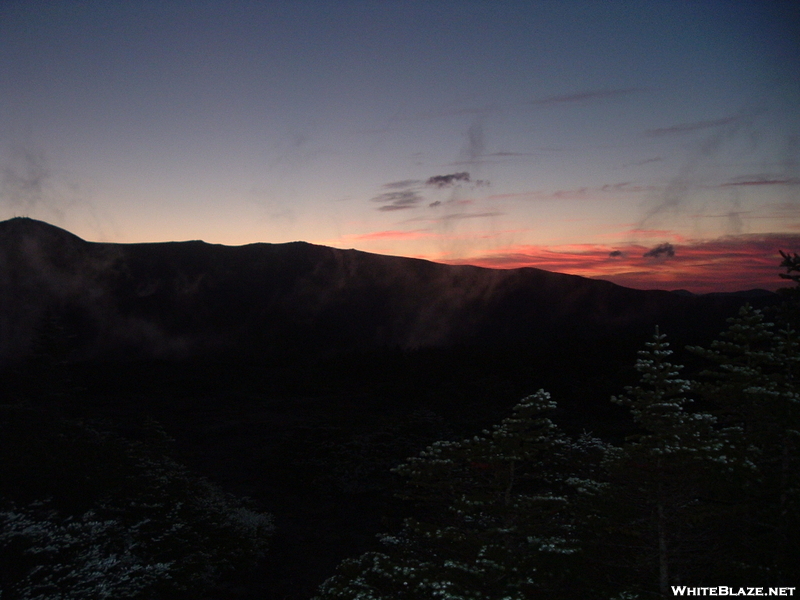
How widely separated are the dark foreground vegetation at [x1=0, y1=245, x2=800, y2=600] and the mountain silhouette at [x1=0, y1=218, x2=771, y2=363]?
29.9 metres

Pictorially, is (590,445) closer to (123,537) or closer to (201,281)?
(123,537)

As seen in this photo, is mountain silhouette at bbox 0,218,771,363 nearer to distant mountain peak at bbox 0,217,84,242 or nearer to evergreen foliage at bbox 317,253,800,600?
distant mountain peak at bbox 0,217,84,242

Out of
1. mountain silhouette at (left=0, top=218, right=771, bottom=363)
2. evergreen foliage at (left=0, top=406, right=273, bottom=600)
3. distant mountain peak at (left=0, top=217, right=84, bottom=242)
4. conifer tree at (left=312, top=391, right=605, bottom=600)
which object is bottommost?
evergreen foliage at (left=0, top=406, right=273, bottom=600)

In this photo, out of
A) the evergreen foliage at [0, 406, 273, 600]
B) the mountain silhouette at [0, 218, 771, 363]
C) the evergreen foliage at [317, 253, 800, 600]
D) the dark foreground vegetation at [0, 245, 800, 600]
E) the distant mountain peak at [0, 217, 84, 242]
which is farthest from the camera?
the distant mountain peak at [0, 217, 84, 242]

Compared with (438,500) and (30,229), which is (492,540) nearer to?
(438,500)

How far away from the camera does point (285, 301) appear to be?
7131 cm

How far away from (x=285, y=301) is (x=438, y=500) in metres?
64.3

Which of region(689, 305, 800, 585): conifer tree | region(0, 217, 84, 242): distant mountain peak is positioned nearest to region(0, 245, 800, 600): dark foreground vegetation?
region(689, 305, 800, 585): conifer tree

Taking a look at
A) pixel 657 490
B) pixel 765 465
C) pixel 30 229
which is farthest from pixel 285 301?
pixel 657 490

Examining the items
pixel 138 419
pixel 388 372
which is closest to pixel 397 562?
pixel 138 419

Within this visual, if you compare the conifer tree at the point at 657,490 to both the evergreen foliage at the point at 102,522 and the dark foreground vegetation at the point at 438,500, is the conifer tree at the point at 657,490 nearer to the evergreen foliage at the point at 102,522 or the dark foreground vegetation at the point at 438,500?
the dark foreground vegetation at the point at 438,500

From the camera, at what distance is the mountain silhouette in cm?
6097

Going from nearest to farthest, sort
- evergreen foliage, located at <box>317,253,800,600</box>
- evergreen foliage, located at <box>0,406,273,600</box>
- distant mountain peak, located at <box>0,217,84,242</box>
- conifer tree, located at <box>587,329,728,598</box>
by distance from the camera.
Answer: conifer tree, located at <box>587,329,728,598</box>, evergreen foliage, located at <box>317,253,800,600</box>, evergreen foliage, located at <box>0,406,273,600</box>, distant mountain peak, located at <box>0,217,84,242</box>

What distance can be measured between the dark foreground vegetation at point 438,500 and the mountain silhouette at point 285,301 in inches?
1175
